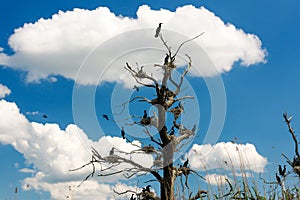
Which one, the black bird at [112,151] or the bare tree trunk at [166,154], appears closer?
the bare tree trunk at [166,154]

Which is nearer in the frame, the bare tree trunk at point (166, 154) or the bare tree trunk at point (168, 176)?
the bare tree trunk at point (168, 176)

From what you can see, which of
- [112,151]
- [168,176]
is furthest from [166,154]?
[112,151]

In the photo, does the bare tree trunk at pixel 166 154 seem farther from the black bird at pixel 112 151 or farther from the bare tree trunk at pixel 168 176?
the black bird at pixel 112 151

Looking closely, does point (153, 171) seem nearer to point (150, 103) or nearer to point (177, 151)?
point (177, 151)

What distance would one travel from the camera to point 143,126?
11289 millimetres

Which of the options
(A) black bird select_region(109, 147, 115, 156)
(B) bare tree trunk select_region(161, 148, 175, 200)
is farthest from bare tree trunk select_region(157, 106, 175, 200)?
(A) black bird select_region(109, 147, 115, 156)

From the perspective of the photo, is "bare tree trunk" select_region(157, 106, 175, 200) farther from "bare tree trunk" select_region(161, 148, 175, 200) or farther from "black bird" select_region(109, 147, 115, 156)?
"black bird" select_region(109, 147, 115, 156)

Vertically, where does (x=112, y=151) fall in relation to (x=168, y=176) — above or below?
above

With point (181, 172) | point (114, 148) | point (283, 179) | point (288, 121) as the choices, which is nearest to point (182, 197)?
point (283, 179)

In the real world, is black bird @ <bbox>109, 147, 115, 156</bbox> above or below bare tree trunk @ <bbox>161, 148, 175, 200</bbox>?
above

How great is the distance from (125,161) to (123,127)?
109 cm

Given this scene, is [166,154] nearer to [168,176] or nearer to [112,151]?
[168,176]

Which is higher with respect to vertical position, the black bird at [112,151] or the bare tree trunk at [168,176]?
the black bird at [112,151]

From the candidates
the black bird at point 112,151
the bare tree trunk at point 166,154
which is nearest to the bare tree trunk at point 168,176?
the bare tree trunk at point 166,154
